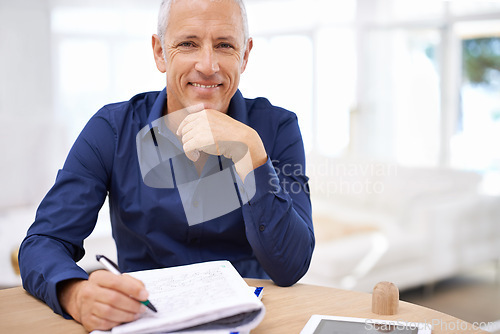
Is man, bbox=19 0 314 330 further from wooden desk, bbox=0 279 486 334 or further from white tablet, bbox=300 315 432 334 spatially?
white tablet, bbox=300 315 432 334

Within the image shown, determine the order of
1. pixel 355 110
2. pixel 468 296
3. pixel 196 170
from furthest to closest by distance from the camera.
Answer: pixel 355 110
pixel 468 296
pixel 196 170

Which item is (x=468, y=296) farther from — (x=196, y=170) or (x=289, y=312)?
(x=289, y=312)

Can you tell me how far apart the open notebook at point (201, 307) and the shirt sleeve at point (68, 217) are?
0.19 metres

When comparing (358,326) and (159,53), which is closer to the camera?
(358,326)

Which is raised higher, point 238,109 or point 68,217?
point 238,109

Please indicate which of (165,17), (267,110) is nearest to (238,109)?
(267,110)

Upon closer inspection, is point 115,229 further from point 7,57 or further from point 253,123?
point 7,57

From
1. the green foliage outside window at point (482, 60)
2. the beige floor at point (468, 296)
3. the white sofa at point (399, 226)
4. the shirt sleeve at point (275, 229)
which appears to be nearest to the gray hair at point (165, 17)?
the shirt sleeve at point (275, 229)

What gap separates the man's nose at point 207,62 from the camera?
3.93 ft

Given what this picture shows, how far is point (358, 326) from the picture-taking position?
839mm

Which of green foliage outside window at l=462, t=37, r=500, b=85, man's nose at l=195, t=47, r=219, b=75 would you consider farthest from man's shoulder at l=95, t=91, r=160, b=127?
green foliage outside window at l=462, t=37, r=500, b=85

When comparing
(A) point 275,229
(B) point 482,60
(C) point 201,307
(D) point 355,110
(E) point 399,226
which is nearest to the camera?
(C) point 201,307

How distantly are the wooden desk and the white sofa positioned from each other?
177 cm

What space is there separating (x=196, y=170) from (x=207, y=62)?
277mm
